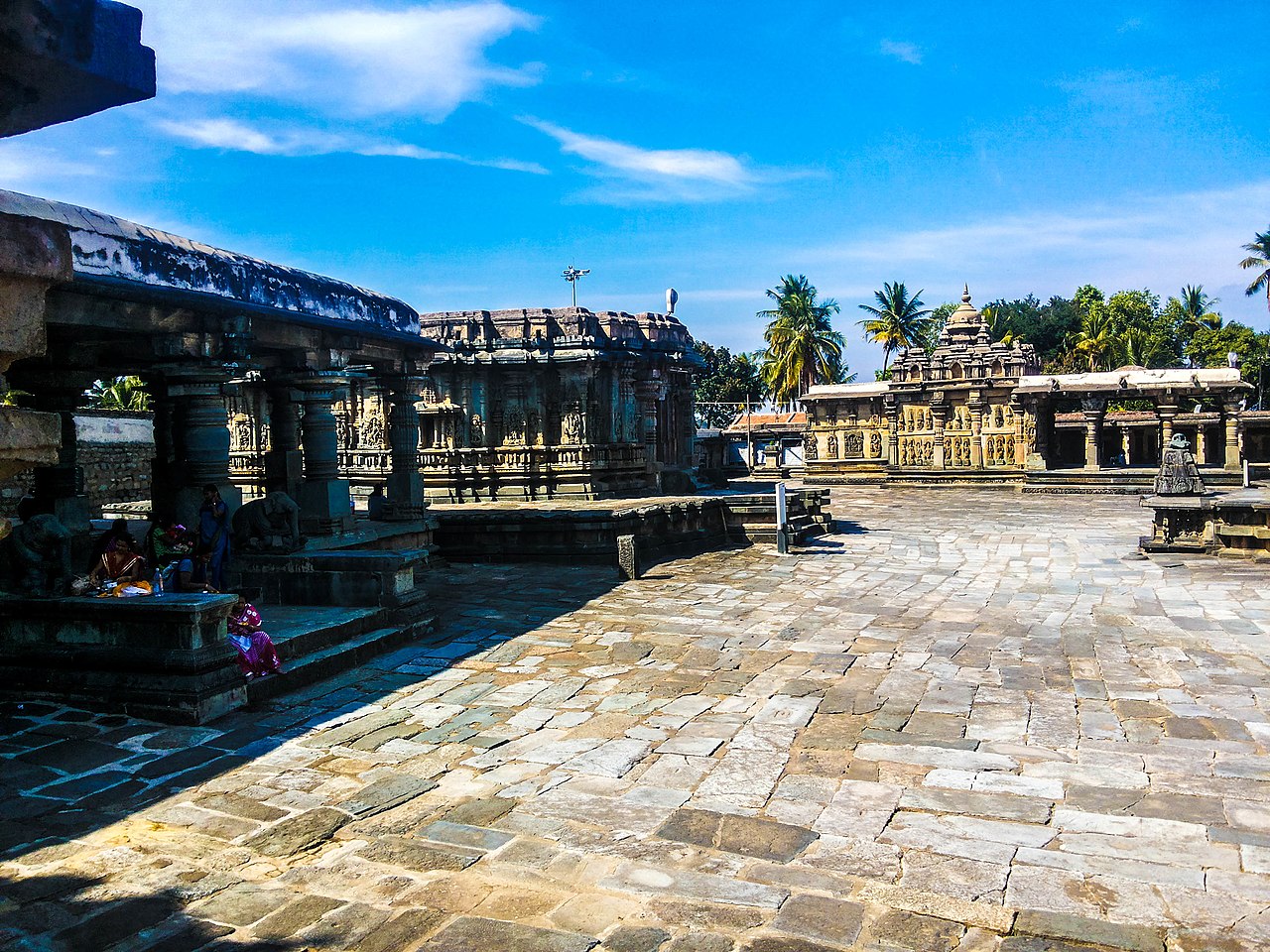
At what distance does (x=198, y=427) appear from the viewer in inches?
396

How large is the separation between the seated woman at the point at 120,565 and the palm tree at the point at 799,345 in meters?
44.5

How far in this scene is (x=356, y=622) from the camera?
27.6 feet

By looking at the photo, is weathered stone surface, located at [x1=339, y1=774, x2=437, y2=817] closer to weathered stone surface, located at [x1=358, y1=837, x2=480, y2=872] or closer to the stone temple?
weathered stone surface, located at [x1=358, y1=837, x2=480, y2=872]

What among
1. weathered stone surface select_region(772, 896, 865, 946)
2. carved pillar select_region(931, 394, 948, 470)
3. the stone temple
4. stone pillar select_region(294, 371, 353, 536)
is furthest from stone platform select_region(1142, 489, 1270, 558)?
carved pillar select_region(931, 394, 948, 470)

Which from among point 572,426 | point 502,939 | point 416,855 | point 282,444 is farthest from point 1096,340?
point 502,939

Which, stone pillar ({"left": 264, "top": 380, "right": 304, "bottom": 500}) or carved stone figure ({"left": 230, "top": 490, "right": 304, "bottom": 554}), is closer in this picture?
carved stone figure ({"left": 230, "top": 490, "right": 304, "bottom": 554})

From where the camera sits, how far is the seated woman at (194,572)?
834cm

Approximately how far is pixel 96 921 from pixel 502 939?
5.54 feet

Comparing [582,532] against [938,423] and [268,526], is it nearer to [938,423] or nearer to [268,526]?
[268,526]

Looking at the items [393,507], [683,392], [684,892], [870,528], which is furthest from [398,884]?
[683,392]

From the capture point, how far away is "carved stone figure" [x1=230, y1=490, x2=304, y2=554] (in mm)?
10289

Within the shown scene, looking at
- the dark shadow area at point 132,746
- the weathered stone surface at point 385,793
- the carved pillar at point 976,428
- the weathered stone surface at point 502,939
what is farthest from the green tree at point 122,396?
the weathered stone surface at point 502,939

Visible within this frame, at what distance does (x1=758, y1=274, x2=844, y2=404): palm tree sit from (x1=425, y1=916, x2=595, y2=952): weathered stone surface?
156ft

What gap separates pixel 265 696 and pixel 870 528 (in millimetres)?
14690
